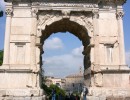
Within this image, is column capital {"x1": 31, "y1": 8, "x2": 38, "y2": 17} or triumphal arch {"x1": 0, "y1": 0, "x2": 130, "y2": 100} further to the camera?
column capital {"x1": 31, "y1": 8, "x2": 38, "y2": 17}

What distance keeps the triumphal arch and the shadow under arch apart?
16 centimetres

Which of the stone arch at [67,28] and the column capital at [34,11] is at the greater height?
the column capital at [34,11]

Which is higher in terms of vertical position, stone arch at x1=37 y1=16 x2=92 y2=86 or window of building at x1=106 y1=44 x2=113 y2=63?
stone arch at x1=37 y1=16 x2=92 y2=86

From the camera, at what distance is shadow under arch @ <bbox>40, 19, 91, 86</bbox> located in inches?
779

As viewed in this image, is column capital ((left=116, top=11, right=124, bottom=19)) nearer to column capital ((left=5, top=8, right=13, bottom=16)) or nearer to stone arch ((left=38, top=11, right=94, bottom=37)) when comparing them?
stone arch ((left=38, top=11, right=94, bottom=37))

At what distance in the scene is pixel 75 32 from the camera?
73.9ft

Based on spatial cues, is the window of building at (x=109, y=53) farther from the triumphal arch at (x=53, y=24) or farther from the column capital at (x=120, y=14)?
the column capital at (x=120, y=14)

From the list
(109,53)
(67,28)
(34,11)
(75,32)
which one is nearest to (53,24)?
(34,11)

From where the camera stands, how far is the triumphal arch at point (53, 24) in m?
18.1

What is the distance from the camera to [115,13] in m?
19.6

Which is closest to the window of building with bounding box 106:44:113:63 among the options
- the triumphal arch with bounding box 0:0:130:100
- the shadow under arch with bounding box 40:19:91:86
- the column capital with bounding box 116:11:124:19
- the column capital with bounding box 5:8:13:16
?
the triumphal arch with bounding box 0:0:130:100

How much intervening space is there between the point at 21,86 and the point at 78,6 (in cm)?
657

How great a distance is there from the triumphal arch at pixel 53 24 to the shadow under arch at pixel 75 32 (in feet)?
0.51

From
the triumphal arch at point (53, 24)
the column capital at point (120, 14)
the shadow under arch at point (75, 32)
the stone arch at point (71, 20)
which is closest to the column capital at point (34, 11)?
the triumphal arch at point (53, 24)
